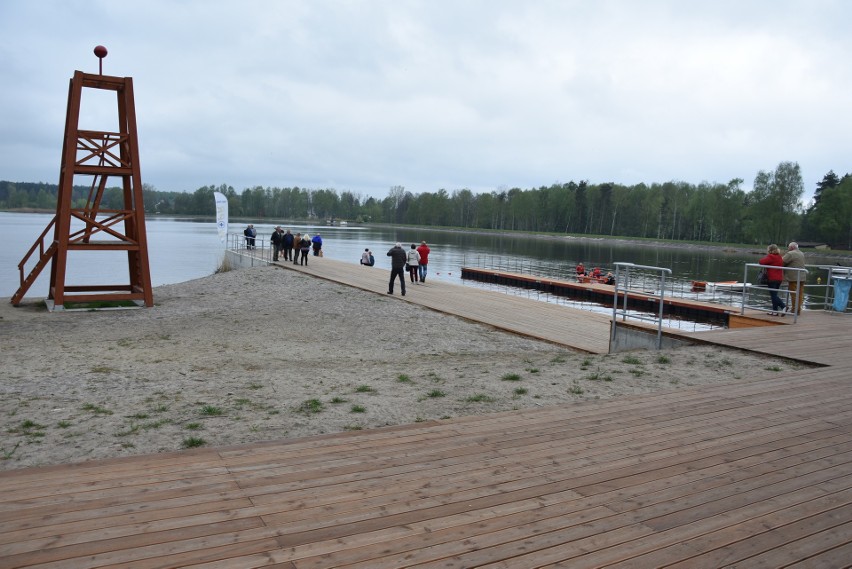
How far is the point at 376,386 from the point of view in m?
7.34

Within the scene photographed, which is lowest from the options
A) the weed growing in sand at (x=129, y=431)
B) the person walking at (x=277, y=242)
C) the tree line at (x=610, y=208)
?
the weed growing in sand at (x=129, y=431)

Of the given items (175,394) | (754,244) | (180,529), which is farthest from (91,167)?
(754,244)

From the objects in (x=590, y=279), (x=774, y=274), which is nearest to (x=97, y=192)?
(x=774, y=274)

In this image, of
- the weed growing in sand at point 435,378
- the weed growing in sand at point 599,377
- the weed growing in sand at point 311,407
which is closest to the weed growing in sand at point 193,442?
the weed growing in sand at point 311,407

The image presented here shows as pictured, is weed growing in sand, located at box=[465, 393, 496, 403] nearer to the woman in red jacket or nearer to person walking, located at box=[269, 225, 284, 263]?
the woman in red jacket

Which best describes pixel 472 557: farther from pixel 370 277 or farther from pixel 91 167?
pixel 370 277

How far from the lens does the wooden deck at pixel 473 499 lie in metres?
2.96

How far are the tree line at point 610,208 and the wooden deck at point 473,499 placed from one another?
73.7 m

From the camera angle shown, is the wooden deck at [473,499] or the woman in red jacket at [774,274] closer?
the wooden deck at [473,499]

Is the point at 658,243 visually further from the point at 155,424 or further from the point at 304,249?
the point at 155,424

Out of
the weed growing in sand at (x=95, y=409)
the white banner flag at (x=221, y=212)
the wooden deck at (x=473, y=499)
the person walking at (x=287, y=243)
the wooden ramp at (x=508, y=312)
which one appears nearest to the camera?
the wooden deck at (x=473, y=499)

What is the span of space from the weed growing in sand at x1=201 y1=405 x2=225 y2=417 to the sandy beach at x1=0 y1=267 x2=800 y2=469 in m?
0.03

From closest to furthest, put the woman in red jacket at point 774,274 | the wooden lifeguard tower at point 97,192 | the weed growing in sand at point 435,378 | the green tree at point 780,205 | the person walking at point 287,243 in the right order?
the weed growing in sand at point 435,378
the woman in red jacket at point 774,274
the wooden lifeguard tower at point 97,192
the person walking at point 287,243
the green tree at point 780,205

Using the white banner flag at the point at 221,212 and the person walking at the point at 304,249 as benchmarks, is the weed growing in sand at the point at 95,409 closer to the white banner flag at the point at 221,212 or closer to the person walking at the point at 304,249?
the person walking at the point at 304,249
